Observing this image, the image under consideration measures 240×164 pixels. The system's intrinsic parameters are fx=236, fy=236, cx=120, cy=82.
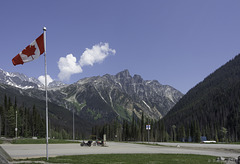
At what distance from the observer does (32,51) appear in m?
21.4

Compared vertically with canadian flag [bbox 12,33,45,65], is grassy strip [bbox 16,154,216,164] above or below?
below

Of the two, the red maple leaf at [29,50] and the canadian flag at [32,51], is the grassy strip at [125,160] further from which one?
the red maple leaf at [29,50]

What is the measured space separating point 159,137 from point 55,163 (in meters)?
151

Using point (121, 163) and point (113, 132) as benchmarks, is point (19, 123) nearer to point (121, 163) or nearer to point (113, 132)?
point (113, 132)

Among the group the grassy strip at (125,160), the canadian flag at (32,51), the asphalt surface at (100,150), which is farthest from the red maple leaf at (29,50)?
the asphalt surface at (100,150)

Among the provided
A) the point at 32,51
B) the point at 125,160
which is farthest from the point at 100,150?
the point at 32,51

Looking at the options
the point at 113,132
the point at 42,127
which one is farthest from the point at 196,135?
the point at 42,127

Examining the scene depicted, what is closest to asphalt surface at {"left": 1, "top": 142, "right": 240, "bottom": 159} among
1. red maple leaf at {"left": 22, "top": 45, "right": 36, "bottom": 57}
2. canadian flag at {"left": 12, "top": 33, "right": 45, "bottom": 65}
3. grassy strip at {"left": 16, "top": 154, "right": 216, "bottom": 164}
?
grassy strip at {"left": 16, "top": 154, "right": 216, "bottom": 164}

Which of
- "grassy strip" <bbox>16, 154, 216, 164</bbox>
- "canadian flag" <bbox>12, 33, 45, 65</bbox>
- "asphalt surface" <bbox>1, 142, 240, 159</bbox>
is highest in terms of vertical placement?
"canadian flag" <bbox>12, 33, 45, 65</bbox>

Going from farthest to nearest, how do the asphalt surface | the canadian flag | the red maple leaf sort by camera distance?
1. the asphalt surface
2. the red maple leaf
3. the canadian flag

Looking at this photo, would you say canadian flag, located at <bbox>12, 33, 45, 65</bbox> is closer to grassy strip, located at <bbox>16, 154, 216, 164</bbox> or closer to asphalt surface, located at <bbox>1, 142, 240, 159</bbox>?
grassy strip, located at <bbox>16, 154, 216, 164</bbox>

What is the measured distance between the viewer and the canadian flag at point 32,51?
21109 millimetres

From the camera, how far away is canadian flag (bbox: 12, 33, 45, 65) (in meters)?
21.1

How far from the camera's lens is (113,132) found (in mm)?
173250
